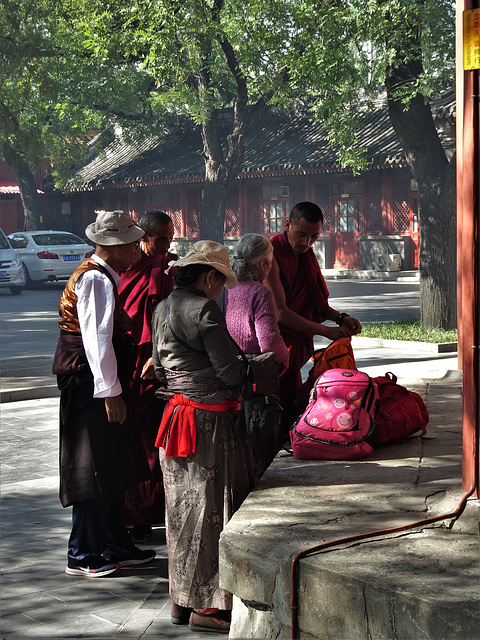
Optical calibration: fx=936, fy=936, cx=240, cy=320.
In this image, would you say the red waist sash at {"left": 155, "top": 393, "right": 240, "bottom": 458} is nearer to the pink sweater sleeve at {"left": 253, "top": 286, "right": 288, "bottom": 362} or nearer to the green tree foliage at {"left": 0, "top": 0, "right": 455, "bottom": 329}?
the pink sweater sleeve at {"left": 253, "top": 286, "right": 288, "bottom": 362}

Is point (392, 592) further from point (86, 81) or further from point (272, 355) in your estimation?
point (86, 81)

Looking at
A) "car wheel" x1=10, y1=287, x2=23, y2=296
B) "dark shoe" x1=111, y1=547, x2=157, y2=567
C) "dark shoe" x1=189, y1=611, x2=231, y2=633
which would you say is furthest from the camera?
"car wheel" x1=10, y1=287, x2=23, y2=296

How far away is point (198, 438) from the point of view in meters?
4.20

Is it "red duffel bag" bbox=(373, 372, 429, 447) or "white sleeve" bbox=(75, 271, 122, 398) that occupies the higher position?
"white sleeve" bbox=(75, 271, 122, 398)

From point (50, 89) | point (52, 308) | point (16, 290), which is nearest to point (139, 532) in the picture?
point (52, 308)

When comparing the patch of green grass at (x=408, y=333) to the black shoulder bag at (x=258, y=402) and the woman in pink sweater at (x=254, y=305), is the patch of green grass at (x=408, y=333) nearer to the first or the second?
the woman in pink sweater at (x=254, y=305)

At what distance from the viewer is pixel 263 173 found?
32844mm

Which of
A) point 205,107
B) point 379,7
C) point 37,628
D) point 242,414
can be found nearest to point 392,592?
point 242,414

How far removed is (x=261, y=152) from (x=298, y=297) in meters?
28.9

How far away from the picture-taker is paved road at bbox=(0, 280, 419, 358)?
50.0ft

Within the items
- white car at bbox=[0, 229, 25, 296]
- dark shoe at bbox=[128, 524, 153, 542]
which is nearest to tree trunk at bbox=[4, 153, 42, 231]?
white car at bbox=[0, 229, 25, 296]

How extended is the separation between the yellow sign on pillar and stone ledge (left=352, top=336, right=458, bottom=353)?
381 inches

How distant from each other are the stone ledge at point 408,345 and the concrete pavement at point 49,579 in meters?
5.57

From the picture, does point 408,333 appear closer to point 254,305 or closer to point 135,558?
point 254,305
